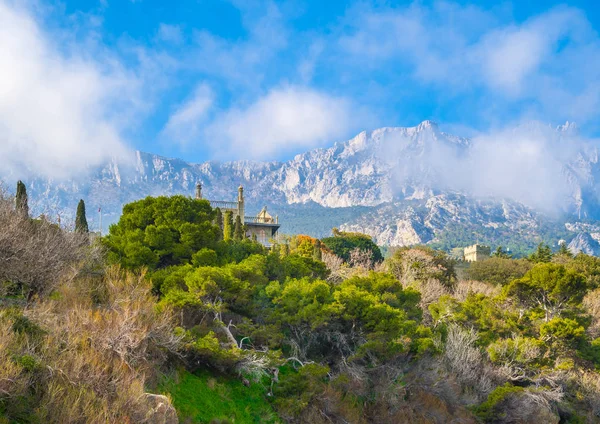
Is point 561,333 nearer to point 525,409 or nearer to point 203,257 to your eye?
point 525,409

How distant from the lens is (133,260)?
21.2 metres

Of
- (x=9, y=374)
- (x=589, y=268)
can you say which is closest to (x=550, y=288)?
(x=589, y=268)

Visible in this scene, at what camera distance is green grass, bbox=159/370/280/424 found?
13844 mm

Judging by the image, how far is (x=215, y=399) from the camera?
49.6 feet

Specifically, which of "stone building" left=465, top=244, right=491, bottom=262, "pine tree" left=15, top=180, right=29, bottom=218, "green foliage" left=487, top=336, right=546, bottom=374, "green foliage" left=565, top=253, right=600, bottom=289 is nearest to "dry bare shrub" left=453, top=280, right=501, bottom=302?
"green foliage" left=565, top=253, right=600, bottom=289

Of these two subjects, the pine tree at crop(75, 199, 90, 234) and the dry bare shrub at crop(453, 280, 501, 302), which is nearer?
the pine tree at crop(75, 199, 90, 234)

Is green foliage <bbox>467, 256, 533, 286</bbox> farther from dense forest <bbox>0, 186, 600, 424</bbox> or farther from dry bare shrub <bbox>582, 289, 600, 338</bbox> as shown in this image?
dense forest <bbox>0, 186, 600, 424</bbox>

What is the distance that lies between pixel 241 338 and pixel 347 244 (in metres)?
45.5

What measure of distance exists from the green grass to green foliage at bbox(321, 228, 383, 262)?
141 ft

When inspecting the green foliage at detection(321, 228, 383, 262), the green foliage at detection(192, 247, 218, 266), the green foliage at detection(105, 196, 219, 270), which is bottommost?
the green foliage at detection(192, 247, 218, 266)

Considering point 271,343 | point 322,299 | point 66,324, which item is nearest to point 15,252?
point 66,324

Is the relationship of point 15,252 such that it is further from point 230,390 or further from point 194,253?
point 194,253

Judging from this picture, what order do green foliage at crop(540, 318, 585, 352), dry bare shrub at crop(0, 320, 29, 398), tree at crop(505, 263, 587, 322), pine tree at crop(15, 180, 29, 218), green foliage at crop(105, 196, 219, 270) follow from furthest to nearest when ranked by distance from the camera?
tree at crop(505, 263, 587, 322) → green foliage at crop(540, 318, 585, 352) → green foliage at crop(105, 196, 219, 270) → pine tree at crop(15, 180, 29, 218) → dry bare shrub at crop(0, 320, 29, 398)

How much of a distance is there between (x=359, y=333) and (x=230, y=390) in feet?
20.9
